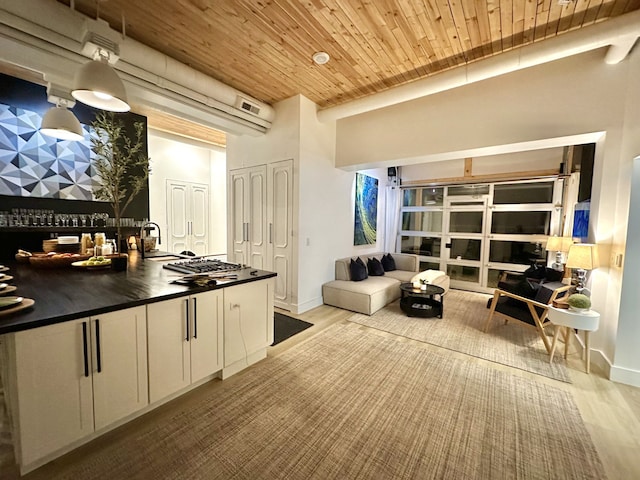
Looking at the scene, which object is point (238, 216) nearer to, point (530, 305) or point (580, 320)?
point (530, 305)

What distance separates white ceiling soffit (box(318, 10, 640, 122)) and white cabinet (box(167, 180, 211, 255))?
569 centimetres

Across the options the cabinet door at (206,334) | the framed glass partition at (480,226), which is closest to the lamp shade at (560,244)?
the framed glass partition at (480,226)

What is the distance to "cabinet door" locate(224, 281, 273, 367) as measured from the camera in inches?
93.4

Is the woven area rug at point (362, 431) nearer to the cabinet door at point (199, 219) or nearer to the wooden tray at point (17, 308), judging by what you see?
the wooden tray at point (17, 308)

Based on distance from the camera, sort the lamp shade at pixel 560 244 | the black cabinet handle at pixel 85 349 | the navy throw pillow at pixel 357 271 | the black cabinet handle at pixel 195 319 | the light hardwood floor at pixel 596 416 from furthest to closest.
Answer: the navy throw pillow at pixel 357 271, the lamp shade at pixel 560 244, the black cabinet handle at pixel 195 319, the light hardwood floor at pixel 596 416, the black cabinet handle at pixel 85 349

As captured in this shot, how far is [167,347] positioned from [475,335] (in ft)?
12.0

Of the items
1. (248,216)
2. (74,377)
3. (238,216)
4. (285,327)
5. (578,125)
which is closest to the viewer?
(74,377)

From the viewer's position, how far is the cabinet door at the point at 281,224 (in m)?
4.31

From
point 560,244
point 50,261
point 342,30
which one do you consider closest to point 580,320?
point 560,244

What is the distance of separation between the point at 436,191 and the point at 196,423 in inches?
252

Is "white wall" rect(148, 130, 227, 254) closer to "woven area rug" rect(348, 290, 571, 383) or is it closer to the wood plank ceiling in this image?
the wood plank ceiling

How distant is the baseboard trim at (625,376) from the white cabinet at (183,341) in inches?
150

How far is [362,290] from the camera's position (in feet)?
14.2

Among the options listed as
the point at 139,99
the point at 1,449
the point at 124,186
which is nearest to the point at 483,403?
the point at 1,449
